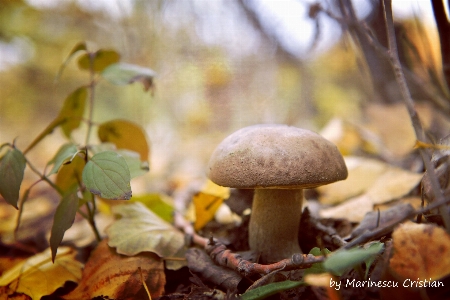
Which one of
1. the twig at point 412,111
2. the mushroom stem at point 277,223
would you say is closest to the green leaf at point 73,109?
the mushroom stem at point 277,223

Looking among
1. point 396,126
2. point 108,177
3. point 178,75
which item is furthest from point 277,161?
point 178,75

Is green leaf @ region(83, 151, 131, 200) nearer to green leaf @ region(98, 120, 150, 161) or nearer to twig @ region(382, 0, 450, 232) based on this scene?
green leaf @ region(98, 120, 150, 161)

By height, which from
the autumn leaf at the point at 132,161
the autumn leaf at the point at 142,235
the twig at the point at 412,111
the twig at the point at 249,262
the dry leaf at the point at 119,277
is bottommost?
the dry leaf at the point at 119,277

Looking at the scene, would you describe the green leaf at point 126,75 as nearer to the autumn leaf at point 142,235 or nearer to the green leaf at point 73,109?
the green leaf at point 73,109

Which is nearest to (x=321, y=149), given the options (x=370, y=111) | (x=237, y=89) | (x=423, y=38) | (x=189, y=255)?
(x=189, y=255)

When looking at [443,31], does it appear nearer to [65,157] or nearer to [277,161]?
[277,161]

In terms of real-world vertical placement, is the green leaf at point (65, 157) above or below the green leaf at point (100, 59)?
below

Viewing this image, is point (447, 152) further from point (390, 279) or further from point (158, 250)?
point (158, 250)
